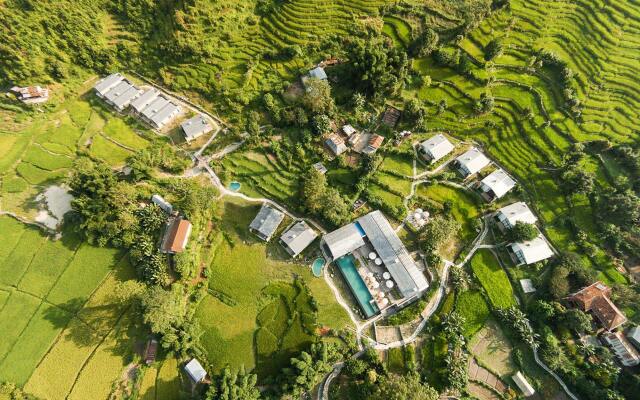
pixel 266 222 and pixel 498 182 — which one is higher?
pixel 266 222

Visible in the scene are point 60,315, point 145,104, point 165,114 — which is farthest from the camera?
point 145,104

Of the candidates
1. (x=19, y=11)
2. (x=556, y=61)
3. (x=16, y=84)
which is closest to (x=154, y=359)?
(x=16, y=84)

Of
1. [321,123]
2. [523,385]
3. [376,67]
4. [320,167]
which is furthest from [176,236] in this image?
[523,385]

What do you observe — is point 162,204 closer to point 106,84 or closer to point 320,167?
point 320,167

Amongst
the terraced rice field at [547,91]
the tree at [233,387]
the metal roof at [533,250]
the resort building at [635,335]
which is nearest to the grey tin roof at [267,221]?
the tree at [233,387]

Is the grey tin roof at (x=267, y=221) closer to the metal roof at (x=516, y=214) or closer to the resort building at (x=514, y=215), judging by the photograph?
the resort building at (x=514, y=215)

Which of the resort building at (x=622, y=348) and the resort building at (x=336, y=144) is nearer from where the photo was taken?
the resort building at (x=622, y=348)
